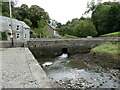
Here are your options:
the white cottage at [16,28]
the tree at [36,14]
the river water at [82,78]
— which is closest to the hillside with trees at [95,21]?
the tree at [36,14]

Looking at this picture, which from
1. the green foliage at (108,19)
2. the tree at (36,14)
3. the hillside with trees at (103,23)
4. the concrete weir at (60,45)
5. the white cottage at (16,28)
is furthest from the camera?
the tree at (36,14)

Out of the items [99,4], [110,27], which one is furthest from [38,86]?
[99,4]

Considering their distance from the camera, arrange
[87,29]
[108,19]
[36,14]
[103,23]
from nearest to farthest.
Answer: [87,29], [108,19], [103,23], [36,14]

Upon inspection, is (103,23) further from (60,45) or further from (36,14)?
(36,14)

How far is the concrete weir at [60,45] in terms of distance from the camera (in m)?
19.8

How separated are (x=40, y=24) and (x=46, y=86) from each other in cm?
3804

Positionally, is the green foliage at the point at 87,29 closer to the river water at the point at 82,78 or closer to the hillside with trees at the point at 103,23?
the hillside with trees at the point at 103,23

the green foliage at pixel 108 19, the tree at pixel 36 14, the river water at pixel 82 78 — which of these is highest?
the tree at pixel 36 14

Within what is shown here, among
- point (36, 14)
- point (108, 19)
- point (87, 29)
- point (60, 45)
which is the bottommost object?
point (60, 45)

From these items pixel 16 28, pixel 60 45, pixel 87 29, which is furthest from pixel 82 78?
pixel 87 29

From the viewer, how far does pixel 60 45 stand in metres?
21.9

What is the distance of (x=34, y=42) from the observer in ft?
64.2

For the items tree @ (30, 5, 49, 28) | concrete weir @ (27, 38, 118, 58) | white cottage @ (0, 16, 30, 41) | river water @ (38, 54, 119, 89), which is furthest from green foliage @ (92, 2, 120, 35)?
river water @ (38, 54, 119, 89)

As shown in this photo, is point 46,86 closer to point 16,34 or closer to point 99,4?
point 16,34
